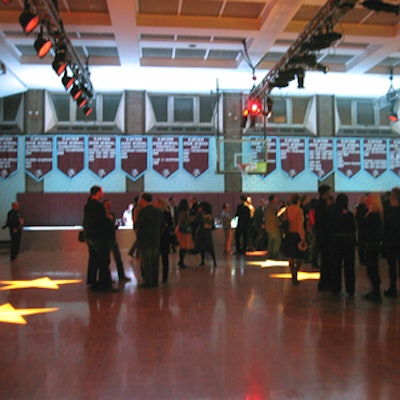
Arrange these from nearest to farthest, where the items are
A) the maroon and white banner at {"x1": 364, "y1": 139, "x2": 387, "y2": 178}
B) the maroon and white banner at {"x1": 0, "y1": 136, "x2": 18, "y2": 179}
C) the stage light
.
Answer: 1. the stage light
2. the maroon and white banner at {"x1": 0, "y1": 136, "x2": 18, "y2": 179}
3. the maroon and white banner at {"x1": 364, "y1": 139, "x2": 387, "y2": 178}

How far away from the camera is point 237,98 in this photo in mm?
14766

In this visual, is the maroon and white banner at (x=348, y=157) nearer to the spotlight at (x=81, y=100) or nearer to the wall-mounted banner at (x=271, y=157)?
the wall-mounted banner at (x=271, y=157)

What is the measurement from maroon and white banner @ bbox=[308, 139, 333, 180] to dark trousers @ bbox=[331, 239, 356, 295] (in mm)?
10095

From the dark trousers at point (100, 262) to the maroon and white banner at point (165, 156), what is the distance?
28.4 feet

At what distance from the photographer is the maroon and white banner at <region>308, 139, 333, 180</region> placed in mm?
15844

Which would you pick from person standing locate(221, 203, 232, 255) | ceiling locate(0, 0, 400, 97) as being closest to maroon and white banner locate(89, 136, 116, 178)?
ceiling locate(0, 0, 400, 97)

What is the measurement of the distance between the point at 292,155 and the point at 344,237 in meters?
10.1

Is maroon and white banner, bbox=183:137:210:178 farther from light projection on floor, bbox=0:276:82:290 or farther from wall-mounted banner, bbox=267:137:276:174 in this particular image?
light projection on floor, bbox=0:276:82:290

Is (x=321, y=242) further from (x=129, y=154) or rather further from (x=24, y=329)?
(x=129, y=154)

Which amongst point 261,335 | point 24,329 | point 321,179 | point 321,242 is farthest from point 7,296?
point 321,179

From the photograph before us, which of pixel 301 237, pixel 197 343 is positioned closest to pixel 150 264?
pixel 301 237

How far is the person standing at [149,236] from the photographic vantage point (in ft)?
21.7

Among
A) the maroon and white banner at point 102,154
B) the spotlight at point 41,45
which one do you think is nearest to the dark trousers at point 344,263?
the spotlight at point 41,45

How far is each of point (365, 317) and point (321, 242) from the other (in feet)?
5.25
